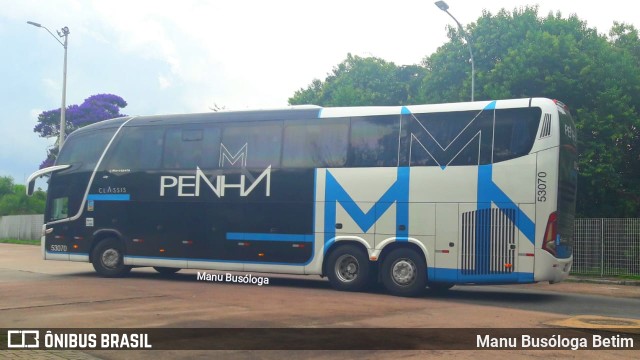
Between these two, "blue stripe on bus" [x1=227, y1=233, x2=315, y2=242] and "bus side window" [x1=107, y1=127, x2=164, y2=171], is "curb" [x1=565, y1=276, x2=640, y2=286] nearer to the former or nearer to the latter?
"blue stripe on bus" [x1=227, y1=233, x2=315, y2=242]

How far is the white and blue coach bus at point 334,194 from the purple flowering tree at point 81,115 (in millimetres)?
29492

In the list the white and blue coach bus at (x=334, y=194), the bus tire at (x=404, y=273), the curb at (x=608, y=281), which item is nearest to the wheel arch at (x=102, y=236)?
the white and blue coach bus at (x=334, y=194)

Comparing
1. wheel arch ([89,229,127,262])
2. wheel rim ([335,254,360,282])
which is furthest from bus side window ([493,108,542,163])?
wheel arch ([89,229,127,262])

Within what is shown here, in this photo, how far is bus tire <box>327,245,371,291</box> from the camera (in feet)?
48.5

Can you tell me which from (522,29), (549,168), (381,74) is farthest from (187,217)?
(381,74)

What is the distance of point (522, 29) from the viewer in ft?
105

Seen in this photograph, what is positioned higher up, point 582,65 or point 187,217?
point 582,65

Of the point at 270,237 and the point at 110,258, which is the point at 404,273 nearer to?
the point at 270,237

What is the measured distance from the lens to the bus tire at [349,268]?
14773 mm

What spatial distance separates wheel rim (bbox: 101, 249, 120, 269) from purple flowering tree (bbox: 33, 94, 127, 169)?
29976 millimetres

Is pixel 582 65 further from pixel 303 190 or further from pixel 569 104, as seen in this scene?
pixel 303 190

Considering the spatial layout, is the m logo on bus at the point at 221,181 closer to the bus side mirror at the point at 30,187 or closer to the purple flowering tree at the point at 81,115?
the bus side mirror at the point at 30,187

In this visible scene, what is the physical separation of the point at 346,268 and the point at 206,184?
3952mm

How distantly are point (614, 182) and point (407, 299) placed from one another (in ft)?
Result: 47.9
